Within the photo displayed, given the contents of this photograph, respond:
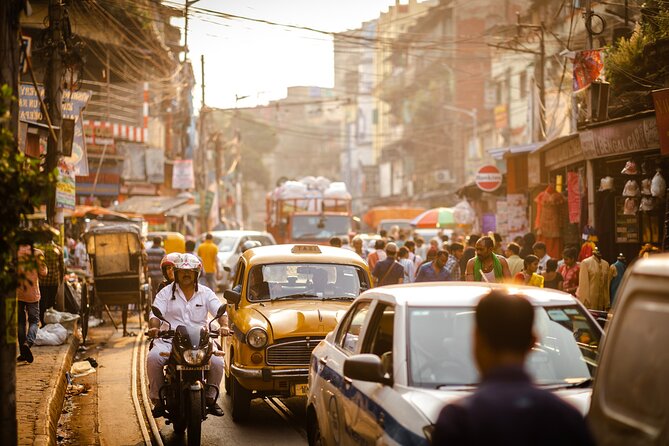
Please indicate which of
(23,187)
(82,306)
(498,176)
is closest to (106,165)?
(498,176)

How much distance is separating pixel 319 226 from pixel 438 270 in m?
19.6

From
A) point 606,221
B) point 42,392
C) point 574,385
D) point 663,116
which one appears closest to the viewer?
point 574,385

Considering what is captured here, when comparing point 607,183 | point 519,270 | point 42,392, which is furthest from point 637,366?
point 607,183

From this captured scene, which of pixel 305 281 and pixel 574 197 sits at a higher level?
pixel 574 197

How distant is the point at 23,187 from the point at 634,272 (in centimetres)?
370

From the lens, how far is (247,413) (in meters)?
11.4

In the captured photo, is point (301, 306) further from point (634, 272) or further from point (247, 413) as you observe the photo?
point (634, 272)

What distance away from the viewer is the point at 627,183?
56.7 feet

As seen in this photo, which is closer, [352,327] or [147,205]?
Answer: [352,327]

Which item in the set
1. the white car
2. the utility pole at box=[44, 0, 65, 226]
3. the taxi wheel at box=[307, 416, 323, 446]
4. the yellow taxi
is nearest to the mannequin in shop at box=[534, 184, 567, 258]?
the utility pole at box=[44, 0, 65, 226]

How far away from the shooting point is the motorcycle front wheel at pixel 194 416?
30.9ft

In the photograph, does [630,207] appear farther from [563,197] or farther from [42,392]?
[42,392]

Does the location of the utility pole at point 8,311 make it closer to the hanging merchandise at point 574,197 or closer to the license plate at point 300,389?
the license plate at point 300,389

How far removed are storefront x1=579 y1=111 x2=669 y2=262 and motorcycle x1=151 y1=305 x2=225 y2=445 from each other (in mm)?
9100
